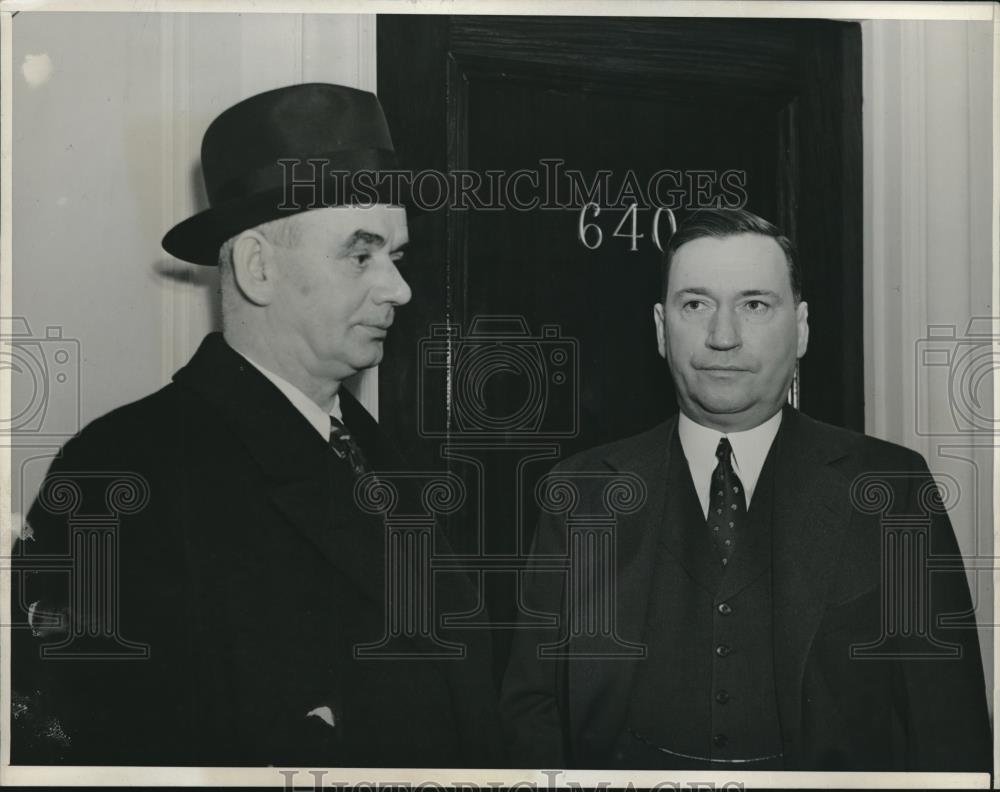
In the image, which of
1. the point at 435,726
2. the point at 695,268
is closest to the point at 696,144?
the point at 695,268

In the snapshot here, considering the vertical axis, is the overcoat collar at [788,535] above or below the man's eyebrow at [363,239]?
below

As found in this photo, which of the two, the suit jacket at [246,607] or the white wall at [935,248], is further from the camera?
the white wall at [935,248]

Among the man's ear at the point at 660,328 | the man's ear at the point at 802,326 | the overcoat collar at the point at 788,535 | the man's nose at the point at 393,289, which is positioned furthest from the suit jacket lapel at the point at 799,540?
the man's nose at the point at 393,289

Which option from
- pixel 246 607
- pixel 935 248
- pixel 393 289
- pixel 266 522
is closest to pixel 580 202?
pixel 393 289

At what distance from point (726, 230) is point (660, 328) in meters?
0.20

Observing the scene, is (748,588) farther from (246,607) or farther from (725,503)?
(246,607)

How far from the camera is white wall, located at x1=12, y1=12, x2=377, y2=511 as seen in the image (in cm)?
189

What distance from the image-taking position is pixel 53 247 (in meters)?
1.91

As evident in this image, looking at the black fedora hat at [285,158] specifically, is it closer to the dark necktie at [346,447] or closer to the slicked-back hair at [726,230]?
the dark necktie at [346,447]

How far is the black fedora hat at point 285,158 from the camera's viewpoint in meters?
1.85

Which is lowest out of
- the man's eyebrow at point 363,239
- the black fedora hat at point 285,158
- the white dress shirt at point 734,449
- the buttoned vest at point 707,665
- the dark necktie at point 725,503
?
the buttoned vest at point 707,665

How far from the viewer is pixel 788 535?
186 centimetres

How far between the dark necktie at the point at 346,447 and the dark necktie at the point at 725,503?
0.58 m

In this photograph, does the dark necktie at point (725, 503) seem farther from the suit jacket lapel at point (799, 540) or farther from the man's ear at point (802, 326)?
the man's ear at point (802, 326)
